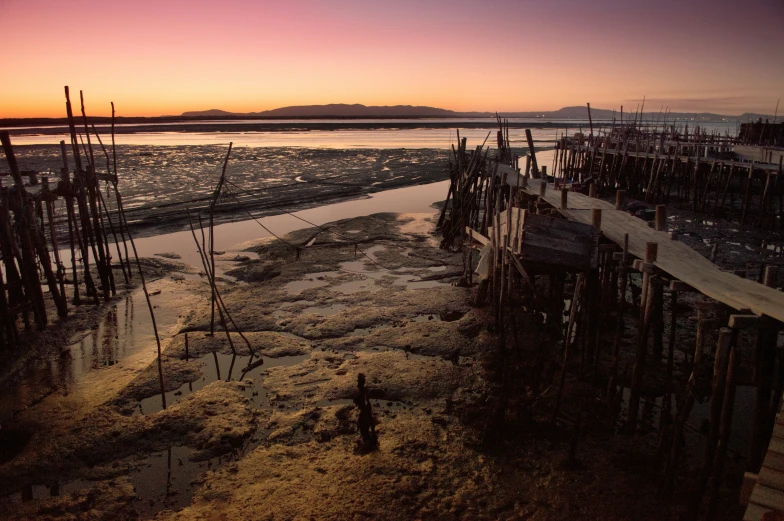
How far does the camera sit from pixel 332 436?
23.3 ft

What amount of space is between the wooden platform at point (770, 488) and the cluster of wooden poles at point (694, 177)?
1577 centimetres

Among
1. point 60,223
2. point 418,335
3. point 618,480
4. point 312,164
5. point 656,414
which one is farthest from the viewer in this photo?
point 312,164

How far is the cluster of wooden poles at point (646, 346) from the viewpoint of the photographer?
548 cm

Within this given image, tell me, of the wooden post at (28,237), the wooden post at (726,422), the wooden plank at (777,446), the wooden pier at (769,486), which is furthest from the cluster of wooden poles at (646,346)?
the wooden post at (28,237)

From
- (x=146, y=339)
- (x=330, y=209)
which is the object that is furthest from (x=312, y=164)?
(x=146, y=339)

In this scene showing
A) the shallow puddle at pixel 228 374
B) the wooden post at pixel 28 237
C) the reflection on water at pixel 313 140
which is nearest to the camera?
the shallow puddle at pixel 228 374

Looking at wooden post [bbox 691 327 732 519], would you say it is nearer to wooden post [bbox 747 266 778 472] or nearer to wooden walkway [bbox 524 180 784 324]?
wooden post [bbox 747 266 778 472]

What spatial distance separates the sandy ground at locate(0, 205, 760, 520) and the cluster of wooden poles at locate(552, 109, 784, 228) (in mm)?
12306

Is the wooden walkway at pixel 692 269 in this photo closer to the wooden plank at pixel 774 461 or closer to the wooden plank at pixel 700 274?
the wooden plank at pixel 700 274

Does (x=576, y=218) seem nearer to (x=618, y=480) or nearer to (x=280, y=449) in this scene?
(x=618, y=480)

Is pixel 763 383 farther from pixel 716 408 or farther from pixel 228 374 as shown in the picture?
pixel 228 374

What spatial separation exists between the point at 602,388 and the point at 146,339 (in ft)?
28.2

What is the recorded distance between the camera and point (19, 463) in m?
6.57

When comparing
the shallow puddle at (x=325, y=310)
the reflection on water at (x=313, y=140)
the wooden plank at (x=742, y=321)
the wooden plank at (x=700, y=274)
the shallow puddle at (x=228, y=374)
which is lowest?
the shallow puddle at (x=228, y=374)
